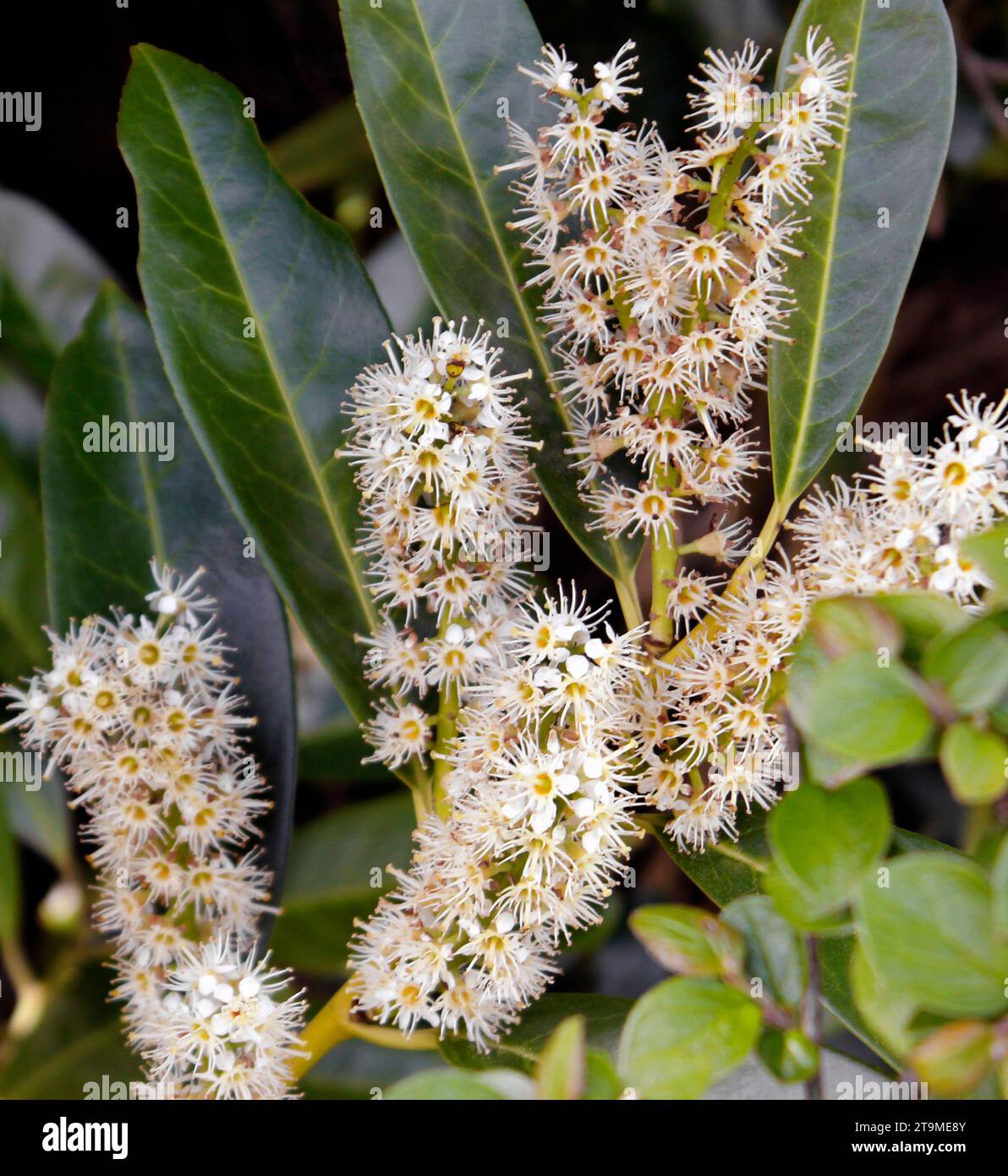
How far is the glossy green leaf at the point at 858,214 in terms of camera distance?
42.2 inches

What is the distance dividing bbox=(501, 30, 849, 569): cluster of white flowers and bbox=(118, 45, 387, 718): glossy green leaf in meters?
0.24

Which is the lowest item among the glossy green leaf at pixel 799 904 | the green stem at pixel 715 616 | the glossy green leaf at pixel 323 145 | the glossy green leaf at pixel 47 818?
the glossy green leaf at pixel 799 904

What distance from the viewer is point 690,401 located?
98 centimetres

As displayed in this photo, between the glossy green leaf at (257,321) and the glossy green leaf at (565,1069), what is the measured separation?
569 mm

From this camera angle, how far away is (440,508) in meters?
0.94

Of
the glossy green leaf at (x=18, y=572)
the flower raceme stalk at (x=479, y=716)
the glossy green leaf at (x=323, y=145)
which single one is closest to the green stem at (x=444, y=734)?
the flower raceme stalk at (x=479, y=716)

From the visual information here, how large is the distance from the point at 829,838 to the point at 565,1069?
209 millimetres

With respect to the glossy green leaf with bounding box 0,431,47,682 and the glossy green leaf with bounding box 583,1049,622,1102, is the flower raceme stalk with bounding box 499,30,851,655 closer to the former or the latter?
the glossy green leaf with bounding box 583,1049,622,1102

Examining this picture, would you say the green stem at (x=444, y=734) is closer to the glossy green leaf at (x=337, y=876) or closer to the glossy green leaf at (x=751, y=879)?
the glossy green leaf at (x=751, y=879)

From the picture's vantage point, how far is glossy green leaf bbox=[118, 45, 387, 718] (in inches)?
43.0

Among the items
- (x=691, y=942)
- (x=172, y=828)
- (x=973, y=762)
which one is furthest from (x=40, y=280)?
(x=973, y=762)

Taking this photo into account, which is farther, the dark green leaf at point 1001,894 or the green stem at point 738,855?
the green stem at point 738,855
